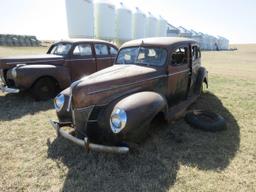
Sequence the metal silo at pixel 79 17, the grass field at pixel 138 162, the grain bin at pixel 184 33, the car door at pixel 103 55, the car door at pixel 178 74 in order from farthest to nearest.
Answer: the grain bin at pixel 184 33, the metal silo at pixel 79 17, the car door at pixel 103 55, the car door at pixel 178 74, the grass field at pixel 138 162

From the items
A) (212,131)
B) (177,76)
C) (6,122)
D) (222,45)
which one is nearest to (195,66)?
(177,76)

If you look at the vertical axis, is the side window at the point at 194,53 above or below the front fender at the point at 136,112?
above

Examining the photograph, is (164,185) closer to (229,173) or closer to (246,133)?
(229,173)

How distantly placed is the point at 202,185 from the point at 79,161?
194 cm

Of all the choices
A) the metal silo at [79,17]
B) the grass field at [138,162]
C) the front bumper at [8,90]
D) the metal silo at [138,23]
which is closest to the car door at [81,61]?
the front bumper at [8,90]

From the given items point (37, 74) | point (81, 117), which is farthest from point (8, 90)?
point (81, 117)

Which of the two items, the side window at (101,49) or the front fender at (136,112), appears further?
the side window at (101,49)

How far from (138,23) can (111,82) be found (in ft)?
154

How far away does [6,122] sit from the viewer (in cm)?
538

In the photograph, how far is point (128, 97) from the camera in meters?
Answer: 3.78

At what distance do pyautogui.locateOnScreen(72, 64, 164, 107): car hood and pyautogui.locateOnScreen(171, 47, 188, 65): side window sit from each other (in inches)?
23.2

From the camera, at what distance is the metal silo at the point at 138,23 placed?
157ft

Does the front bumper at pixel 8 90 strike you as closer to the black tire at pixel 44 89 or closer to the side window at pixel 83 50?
the black tire at pixel 44 89

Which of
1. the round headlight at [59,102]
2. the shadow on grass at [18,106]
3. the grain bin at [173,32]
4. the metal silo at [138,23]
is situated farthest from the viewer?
the grain bin at [173,32]
